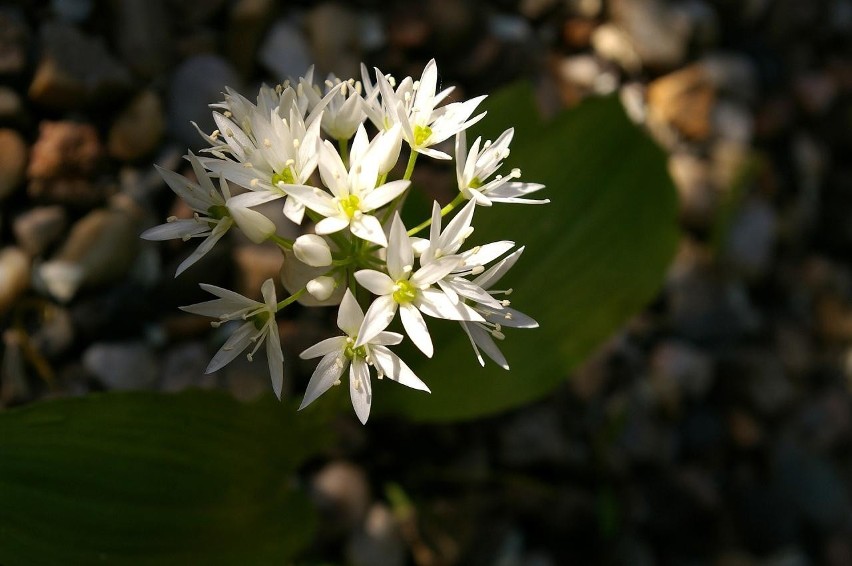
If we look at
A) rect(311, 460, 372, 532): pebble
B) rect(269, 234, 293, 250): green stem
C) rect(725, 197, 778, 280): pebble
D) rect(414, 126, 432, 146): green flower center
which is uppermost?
rect(414, 126, 432, 146): green flower center

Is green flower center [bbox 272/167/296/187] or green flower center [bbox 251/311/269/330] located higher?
green flower center [bbox 272/167/296/187]

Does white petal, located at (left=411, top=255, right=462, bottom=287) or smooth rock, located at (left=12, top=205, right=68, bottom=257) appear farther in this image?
smooth rock, located at (left=12, top=205, right=68, bottom=257)

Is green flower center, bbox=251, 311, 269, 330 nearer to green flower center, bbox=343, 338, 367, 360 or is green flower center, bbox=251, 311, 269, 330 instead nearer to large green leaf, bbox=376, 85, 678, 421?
green flower center, bbox=343, 338, 367, 360

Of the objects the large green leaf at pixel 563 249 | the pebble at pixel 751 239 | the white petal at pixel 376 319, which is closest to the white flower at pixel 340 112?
the white petal at pixel 376 319

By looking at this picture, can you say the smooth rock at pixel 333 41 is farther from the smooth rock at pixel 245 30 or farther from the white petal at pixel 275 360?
the white petal at pixel 275 360

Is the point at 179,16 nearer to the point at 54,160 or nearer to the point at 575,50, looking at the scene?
the point at 54,160

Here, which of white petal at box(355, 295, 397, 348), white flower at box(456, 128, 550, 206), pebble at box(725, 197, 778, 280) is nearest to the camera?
white petal at box(355, 295, 397, 348)

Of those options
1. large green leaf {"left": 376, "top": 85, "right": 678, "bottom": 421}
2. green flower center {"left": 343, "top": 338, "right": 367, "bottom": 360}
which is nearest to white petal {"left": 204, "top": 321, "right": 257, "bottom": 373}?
green flower center {"left": 343, "top": 338, "right": 367, "bottom": 360}
